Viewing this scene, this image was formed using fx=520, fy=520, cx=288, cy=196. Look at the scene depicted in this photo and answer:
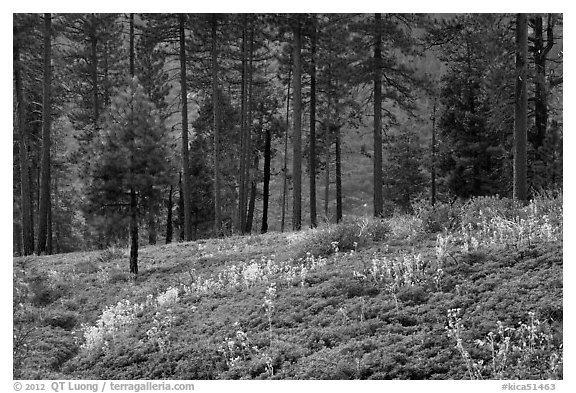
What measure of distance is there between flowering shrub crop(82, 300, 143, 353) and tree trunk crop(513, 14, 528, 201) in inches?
439

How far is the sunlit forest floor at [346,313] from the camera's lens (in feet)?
21.4

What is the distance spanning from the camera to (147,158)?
14016 millimetres

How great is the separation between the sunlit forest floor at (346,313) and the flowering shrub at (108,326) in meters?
0.04

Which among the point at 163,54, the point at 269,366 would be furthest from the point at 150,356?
the point at 163,54

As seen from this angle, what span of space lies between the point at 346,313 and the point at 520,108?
1071 cm

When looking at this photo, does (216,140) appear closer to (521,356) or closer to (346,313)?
(346,313)

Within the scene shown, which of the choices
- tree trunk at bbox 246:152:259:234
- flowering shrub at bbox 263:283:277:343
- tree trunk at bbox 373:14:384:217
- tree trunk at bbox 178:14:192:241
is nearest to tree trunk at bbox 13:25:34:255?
tree trunk at bbox 178:14:192:241

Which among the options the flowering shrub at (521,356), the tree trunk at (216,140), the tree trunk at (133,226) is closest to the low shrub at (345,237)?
the tree trunk at (133,226)

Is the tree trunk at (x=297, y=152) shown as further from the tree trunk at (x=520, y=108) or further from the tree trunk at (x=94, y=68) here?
the tree trunk at (x=94, y=68)

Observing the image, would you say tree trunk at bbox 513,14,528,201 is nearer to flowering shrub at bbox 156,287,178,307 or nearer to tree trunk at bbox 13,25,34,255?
flowering shrub at bbox 156,287,178,307

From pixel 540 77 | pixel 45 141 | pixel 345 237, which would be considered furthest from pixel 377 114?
pixel 45 141
